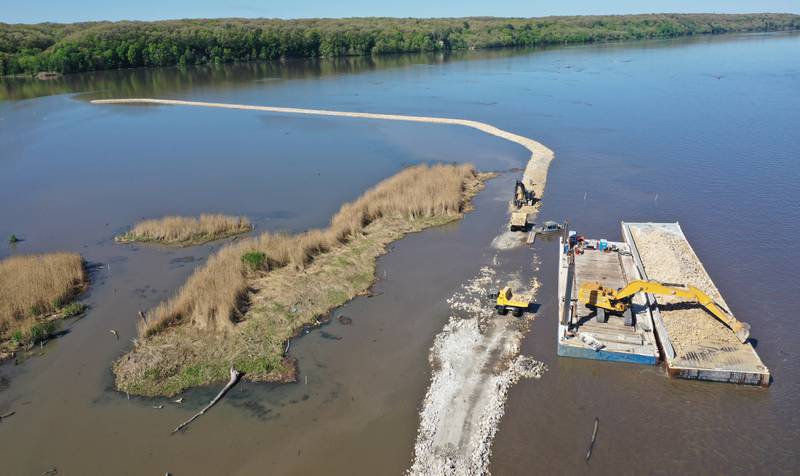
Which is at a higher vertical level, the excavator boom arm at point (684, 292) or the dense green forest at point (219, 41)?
the dense green forest at point (219, 41)

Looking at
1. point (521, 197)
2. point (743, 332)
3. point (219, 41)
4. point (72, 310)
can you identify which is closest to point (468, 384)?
point (743, 332)

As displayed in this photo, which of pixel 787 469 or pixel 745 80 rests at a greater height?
pixel 745 80

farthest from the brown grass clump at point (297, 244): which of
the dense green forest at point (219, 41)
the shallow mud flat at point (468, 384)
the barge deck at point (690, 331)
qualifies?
the dense green forest at point (219, 41)

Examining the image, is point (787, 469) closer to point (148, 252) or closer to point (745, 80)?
point (148, 252)

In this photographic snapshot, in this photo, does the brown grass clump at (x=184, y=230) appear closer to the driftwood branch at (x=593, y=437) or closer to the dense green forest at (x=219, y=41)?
the driftwood branch at (x=593, y=437)

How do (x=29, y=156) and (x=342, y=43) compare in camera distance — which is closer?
(x=29, y=156)

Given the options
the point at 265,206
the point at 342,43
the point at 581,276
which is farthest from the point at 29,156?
the point at 342,43

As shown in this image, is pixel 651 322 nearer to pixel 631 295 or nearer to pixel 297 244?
pixel 631 295
